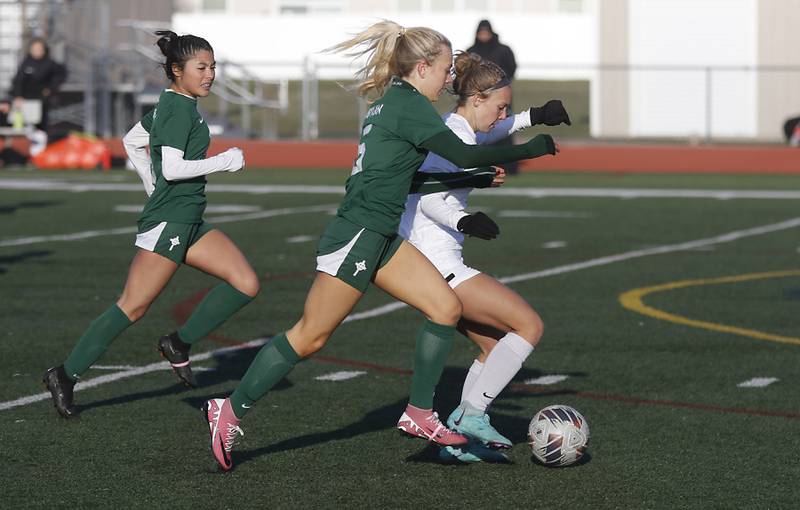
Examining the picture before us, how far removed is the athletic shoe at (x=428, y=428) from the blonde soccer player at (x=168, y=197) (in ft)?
5.57

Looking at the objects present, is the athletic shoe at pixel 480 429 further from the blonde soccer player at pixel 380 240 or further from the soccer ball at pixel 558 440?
the blonde soccer player at pixel 380 240

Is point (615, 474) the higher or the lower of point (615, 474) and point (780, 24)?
the lower

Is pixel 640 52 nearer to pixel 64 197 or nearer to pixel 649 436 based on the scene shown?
pixel 64 197

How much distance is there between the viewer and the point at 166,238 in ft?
27.7

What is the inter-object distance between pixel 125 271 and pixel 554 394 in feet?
21.7

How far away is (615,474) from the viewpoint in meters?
7.17

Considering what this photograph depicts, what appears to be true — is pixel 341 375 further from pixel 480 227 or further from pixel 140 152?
pixel 480 227

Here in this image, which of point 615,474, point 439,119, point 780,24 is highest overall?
point 780,24

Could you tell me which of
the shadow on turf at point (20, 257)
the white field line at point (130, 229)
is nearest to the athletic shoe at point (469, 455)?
the shadow on turf at point (20, 257)

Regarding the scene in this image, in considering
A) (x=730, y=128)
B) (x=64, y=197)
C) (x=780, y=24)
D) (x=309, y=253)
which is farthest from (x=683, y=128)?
(x=309, y=253)

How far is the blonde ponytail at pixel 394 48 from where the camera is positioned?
711 centimetres

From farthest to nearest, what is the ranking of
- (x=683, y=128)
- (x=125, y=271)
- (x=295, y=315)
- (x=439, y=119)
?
1. (x=683, y=128)
2. (x=125, y=271)
3. (x=295, y=315)
4. (x=439, y=119)

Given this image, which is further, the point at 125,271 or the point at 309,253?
the point at 309,253

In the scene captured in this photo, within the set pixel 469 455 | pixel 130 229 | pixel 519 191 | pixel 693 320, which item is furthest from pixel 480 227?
pixel 519 191
